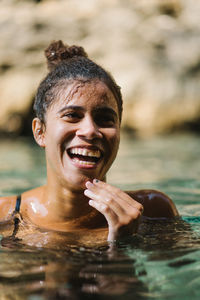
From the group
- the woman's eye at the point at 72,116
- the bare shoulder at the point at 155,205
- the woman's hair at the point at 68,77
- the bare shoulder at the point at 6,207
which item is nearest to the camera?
the woman's eye at the point at 72,116

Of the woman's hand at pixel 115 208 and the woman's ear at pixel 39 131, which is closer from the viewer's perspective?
the woman's hand at pixel 115 208

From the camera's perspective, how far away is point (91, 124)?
2.35m

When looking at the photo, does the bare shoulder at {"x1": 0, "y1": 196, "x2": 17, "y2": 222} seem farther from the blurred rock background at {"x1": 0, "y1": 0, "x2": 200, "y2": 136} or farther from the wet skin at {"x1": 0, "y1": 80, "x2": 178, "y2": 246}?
the blurred rock background at {"x1": 0, "y1": 0, "x2": 200, "y2": 136}

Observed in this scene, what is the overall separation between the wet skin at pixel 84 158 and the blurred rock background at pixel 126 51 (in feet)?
25.5

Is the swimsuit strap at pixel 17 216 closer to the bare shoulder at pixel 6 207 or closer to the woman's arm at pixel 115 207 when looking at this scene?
the bare shoulder at pixel 6 207

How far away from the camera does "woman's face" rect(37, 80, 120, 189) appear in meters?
2.36

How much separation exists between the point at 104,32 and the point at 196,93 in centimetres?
290

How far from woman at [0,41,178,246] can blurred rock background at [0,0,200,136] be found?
755 cm

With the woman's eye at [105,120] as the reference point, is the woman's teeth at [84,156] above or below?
below

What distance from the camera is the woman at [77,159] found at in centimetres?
224

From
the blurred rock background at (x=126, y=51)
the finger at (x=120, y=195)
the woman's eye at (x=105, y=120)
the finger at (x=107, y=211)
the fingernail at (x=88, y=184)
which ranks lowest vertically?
the finger at (x=107, y=211)

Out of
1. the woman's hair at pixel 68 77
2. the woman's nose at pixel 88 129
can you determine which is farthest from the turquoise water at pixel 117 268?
the woman's hair at pixel 68 77

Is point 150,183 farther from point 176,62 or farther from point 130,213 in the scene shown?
point 176,62

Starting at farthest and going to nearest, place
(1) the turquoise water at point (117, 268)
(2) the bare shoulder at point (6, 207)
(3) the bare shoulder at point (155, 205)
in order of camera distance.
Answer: (3) the bare shoulder at point (155, 205)
(2) the bare shoulder at point (6, 207)
(1) the turquoise water at point (117, 268)
